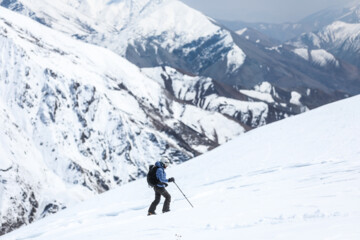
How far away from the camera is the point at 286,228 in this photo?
1327 cm

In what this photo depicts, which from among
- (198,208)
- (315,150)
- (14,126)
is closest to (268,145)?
(315,150)

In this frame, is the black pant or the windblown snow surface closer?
the windblown snow surface

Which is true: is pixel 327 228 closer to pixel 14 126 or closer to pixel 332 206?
pixel 332 206

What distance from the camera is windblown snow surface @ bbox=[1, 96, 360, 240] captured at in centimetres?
1430

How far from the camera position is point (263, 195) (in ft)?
68.0

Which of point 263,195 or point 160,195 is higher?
point 160,195

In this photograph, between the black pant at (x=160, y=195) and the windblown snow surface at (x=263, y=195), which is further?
the black pant at (x=160, y=195)

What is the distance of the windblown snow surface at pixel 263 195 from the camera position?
46.9 feet

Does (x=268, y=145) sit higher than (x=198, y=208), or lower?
lower

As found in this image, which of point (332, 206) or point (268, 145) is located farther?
point (268, 145)

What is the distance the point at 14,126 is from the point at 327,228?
196714 millimetres

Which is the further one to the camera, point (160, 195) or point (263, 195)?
point (263, 195)

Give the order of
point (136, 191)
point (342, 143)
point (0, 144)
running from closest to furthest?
point (342, 143) → point (136, 191) → point (0, 144)

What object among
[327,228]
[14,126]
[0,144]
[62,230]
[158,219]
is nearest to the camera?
[327,228]
